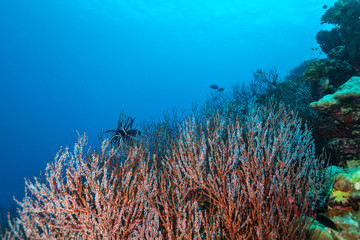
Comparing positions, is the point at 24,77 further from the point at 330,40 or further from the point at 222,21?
the point at 330,40

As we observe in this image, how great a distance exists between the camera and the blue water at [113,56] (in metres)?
51.3

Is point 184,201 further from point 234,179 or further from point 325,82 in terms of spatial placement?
point 325,82

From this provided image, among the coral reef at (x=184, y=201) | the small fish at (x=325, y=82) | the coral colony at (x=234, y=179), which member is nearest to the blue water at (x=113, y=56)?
the small fish at (x=325, y=82)

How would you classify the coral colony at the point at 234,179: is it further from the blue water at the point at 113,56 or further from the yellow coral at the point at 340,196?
the blue water at the point at 113,56

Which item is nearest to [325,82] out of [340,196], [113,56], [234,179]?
[340,196]

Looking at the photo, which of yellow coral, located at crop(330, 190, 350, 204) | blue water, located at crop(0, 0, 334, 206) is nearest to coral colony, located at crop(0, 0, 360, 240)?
yellow coral, located at crop(330, 190, 350, 204)

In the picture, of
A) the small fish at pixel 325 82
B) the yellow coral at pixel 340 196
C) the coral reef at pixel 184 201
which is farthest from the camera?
the small fish at pixel 325 82

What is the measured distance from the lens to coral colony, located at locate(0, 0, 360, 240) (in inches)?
83.7

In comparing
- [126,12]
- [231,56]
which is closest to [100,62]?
[126,12]

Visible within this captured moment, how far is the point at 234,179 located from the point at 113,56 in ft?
378

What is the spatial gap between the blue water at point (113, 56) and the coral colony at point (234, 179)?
24.8 metres

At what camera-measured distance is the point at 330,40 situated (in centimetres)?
916

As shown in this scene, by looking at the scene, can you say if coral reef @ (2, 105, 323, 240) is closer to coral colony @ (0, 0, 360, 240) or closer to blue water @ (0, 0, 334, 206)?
coral colony @ (0, 0, 360, 240)

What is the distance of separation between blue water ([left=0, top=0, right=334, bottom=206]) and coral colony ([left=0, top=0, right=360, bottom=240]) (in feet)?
81.4
